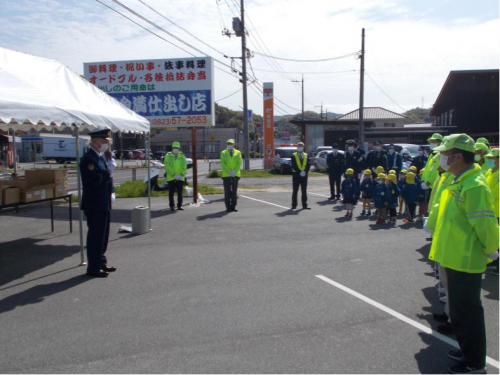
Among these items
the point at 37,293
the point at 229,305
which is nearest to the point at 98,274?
the point at 37,293

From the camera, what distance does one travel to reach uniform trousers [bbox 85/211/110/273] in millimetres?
6199

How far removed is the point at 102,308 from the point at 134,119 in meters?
4.79

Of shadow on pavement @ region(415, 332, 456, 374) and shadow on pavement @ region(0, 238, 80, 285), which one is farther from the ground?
shadow on pavement @ region(0, 238, 80, 285)

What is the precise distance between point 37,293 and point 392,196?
7861 mm

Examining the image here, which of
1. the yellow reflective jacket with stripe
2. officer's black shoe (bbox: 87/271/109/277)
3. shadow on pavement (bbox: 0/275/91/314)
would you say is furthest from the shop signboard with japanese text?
the yellow reflective jacket with stripe

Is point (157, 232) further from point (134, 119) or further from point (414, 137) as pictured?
point (414, 137)

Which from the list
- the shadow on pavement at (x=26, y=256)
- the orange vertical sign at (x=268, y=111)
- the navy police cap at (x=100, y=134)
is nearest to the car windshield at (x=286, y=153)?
the orange vertical sign at (x=268, y=111)

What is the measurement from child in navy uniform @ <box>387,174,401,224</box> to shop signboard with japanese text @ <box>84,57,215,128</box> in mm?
5893

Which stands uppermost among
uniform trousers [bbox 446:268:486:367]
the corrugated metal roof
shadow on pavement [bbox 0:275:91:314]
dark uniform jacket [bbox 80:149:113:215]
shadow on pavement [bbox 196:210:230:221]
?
the corrugated metal roof

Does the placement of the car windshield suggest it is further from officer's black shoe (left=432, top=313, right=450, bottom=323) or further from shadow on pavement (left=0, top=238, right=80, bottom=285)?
officer's black shoe (left=432, top=313, right=450, bottom=323)

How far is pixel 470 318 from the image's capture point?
337cm

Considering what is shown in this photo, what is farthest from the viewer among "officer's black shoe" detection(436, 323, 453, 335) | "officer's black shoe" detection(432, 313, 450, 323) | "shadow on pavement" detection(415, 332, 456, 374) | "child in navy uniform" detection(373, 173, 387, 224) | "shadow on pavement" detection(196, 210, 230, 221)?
"shadow on pavement" detection(196, 210, 230, 221)

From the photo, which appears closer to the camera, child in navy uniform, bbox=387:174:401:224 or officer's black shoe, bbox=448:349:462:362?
officer's black shoe, bbox=448:349:462:362

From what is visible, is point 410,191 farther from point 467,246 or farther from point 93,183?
point 93,183
